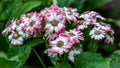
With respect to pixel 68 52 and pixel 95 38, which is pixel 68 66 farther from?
pixel 95 38

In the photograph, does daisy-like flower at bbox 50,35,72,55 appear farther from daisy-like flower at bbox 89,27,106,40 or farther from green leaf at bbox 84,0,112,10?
green leaf at bbox 84,0,112,10

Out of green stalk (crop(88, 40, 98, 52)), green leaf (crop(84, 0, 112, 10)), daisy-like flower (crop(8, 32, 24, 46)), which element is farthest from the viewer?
green leaf (crop(84, 0, 112, 10))

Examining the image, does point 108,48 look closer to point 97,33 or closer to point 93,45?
point 93,45

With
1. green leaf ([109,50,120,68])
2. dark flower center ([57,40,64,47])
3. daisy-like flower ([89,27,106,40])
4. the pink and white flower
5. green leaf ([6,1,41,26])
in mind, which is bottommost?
green leaf ([109,50,120,68])

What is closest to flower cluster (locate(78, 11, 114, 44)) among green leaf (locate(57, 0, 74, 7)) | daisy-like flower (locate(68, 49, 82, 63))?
daisy-like flower (locate(68, 49, 82, 63))

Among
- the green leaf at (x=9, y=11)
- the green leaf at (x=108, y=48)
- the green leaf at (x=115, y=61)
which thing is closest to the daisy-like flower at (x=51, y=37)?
the green leaf at (x=115, y=61)

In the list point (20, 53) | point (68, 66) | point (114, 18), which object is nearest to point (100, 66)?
point (68, 66)

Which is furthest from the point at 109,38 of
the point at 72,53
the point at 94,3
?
the point at 94,3
